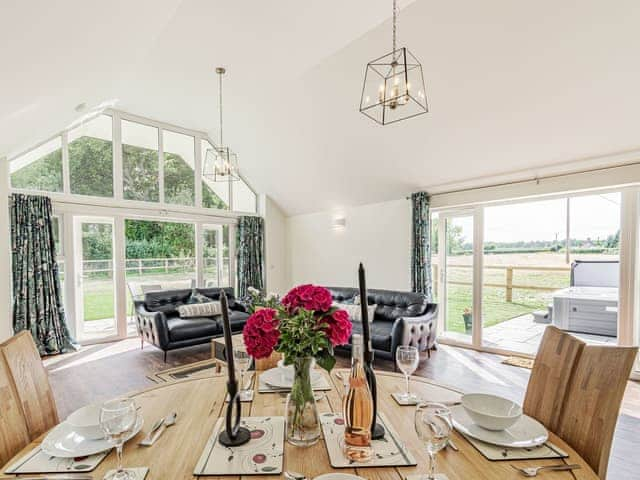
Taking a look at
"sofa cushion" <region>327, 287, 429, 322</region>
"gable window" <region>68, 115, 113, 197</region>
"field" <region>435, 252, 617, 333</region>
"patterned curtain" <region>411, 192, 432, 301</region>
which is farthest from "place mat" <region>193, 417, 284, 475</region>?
"gable window" <region>68, 115, 113, 197</region>

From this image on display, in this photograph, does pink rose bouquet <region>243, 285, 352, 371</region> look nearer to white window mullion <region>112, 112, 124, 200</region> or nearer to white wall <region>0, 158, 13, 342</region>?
white wall <region>0, 158, 13, 342</region>

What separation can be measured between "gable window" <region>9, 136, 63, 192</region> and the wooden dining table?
4815mm

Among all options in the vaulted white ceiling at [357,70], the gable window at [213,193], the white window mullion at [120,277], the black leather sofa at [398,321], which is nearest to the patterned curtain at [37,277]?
the white window mullion at [120,277]

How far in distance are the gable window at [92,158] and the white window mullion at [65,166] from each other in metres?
0.05

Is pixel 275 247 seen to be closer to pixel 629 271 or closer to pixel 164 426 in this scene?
pixel 629 271

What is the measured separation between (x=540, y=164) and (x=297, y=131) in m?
3.12

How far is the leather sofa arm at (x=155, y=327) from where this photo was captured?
4141 millimetres

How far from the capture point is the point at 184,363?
4215 millimetres

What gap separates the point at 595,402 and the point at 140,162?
636 cm

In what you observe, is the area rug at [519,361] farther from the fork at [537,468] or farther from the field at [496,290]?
the fork at [537,468]

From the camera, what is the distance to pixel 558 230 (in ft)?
13.9

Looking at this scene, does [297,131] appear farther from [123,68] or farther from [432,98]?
[123,68]

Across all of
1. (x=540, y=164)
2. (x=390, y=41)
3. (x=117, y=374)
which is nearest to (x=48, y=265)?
(x=117, y=374)

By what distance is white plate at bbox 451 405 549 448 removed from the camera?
103cm
